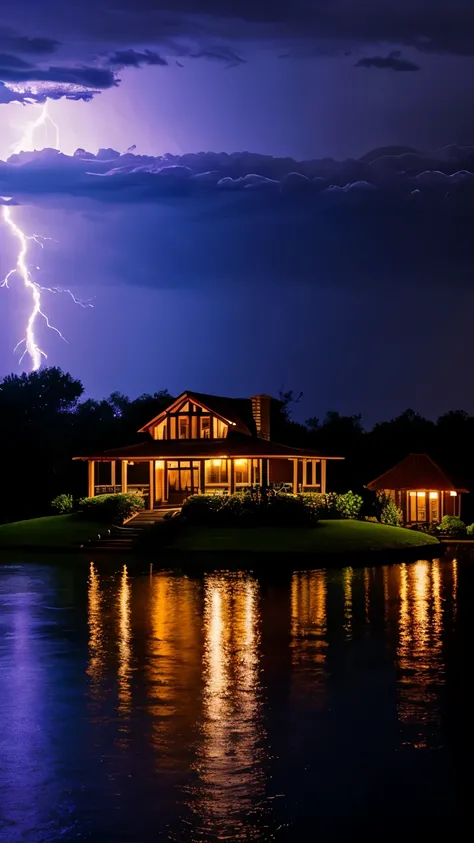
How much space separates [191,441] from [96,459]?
17.5ft

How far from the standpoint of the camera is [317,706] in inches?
598

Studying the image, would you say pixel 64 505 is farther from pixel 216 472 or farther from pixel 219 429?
pixel 219 429

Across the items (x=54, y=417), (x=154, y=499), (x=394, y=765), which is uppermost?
(x=54, y=417)

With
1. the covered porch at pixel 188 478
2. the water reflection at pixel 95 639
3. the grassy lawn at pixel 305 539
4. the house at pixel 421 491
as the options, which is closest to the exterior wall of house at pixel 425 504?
the house at pixel 421 491

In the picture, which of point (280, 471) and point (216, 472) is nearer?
point (216, 472)

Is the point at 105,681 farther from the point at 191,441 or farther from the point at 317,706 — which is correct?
the point at 191,441

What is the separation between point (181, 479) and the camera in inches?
2480

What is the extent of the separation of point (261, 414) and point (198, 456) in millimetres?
11928

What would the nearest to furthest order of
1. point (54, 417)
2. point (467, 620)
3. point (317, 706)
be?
1. point (317, 706)
2. point (467, 620)
3. point (54, 417)

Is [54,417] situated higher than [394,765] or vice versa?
[54,417]

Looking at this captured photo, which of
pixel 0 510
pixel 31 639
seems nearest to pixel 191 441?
pixel 0 510

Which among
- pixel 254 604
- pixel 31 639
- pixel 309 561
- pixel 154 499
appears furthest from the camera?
pixel 154 499

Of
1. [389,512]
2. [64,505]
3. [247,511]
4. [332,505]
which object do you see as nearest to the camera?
[247,511]

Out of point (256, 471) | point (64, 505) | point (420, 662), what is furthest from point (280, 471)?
point (420, 662)
